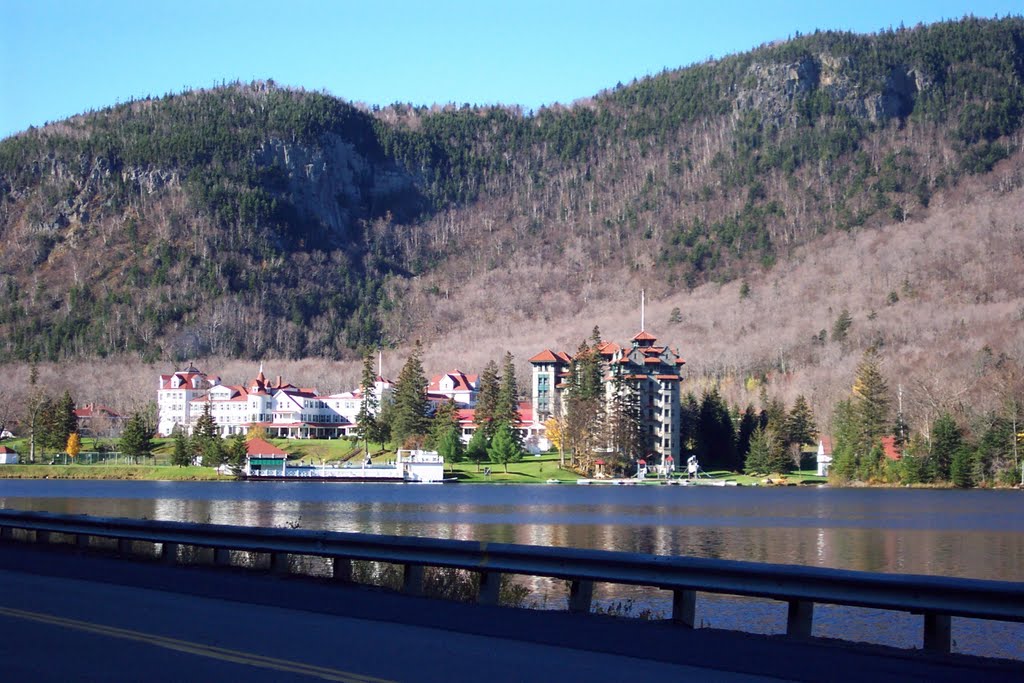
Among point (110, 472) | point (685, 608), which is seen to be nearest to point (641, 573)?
point (685, 608)

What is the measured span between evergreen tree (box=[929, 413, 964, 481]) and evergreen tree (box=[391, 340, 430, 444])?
59142 mm

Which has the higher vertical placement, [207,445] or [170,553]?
[170,553]

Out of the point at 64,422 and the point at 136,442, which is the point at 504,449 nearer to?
the point at 136,442

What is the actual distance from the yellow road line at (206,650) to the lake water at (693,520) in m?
12.2

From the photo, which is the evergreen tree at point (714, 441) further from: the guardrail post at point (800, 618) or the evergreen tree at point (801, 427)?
the guardrail post at point (800, 618)

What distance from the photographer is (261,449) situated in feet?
464

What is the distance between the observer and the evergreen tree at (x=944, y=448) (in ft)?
349

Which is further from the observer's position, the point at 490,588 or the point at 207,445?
the point at 207,445

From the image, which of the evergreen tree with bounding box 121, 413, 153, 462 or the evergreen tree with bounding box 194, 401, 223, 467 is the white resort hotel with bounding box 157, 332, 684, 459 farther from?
the evergreen tree with bounding box 121, 413, 153, 462

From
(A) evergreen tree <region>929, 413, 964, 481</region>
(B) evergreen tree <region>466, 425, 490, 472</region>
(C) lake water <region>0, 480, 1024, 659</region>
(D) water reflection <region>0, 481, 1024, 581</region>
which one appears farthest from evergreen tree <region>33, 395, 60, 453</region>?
(A) evergreen tree <region>929, 413, 964, 481</region>

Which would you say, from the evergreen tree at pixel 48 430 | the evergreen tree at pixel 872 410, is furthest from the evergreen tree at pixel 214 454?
the evergreen tree at pixel 872 410

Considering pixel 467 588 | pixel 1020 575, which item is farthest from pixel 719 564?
pixel 1020 575

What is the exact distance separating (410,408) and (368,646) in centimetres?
13052

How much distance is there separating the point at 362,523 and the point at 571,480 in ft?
224
